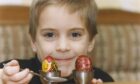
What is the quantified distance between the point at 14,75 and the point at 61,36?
0.86 feet

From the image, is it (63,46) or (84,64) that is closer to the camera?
(84,64)

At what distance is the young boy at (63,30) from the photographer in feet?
3.41

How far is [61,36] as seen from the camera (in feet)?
3.38

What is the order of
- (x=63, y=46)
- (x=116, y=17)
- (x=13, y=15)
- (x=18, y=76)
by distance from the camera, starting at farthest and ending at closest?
(x=116, y=17)
(x=13, y=15)
(x=63, y=46)
(x=18, y=76)

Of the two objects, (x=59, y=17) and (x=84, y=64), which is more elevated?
(x=59, y=17)

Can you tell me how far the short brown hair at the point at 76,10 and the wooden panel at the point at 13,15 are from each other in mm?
502

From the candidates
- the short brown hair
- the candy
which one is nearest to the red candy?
the candy

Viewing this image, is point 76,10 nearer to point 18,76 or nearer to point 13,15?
Result: point 18,76

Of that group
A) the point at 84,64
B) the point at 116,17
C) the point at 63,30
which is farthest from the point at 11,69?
the point at 116,17

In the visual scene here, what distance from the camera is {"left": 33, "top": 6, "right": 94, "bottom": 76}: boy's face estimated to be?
3.39ft

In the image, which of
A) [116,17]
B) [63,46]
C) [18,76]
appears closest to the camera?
[18,76]

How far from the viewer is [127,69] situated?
1.73 metres

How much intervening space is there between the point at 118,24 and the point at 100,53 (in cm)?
21

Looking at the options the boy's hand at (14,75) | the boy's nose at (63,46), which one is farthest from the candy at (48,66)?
the boy's nose at (63,46)
